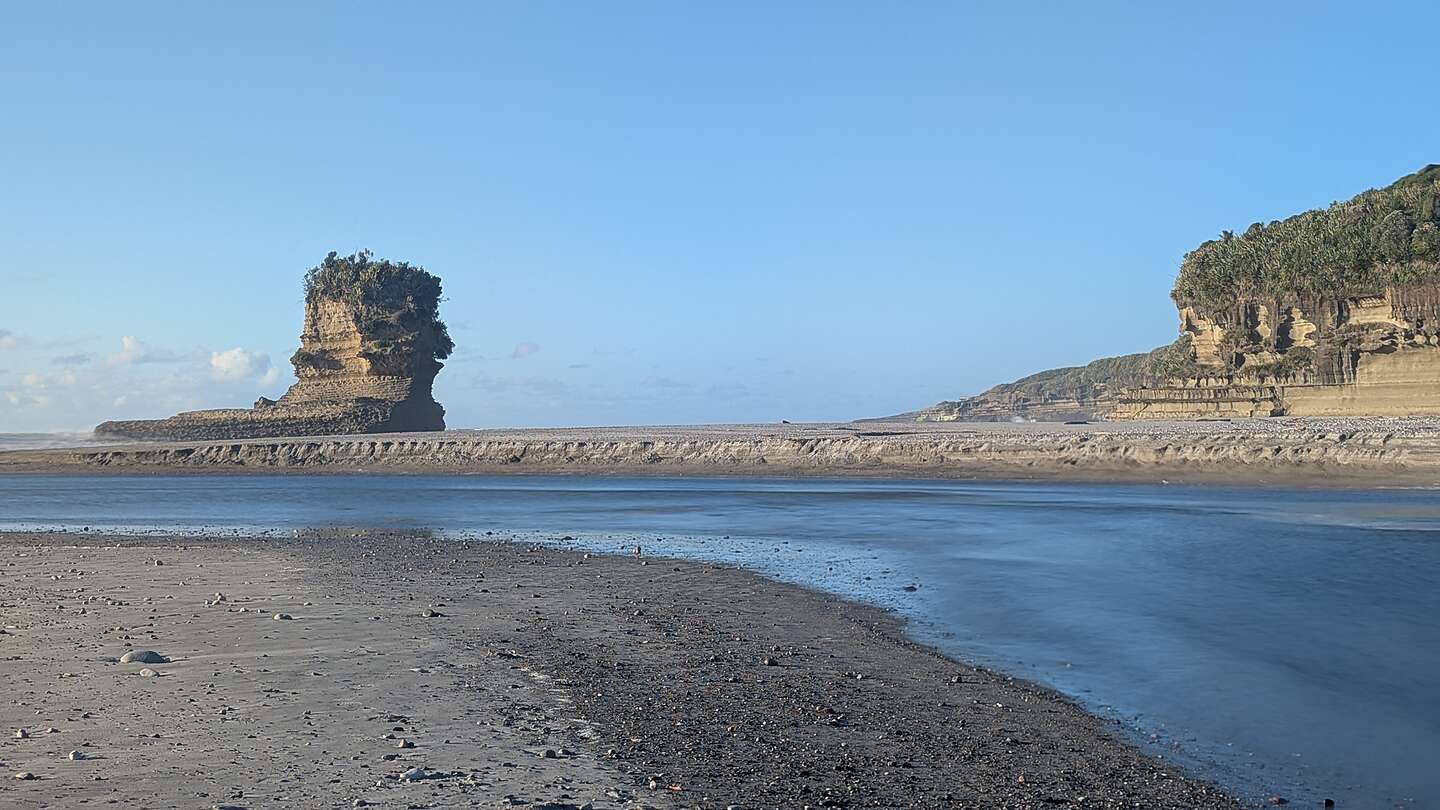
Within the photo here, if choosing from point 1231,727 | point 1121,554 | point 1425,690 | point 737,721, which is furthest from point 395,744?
point 1121,554

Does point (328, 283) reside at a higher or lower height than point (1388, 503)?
higher

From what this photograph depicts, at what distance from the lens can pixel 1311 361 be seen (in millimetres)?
59469

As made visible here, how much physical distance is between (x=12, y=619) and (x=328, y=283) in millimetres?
72096

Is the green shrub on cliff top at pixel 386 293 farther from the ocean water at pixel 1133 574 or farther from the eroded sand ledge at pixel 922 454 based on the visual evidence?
the ocean water at pixel 1133 574

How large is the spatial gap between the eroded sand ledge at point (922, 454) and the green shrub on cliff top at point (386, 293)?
15006 millimetres

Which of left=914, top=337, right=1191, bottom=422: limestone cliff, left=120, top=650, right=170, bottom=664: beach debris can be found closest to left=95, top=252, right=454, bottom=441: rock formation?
left=914, top=337, right=1191, bottom=422: limestone cliff

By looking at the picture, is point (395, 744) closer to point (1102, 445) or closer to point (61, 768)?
point (61, 768)

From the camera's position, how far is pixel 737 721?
7.87m

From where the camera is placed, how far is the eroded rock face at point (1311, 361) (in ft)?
174

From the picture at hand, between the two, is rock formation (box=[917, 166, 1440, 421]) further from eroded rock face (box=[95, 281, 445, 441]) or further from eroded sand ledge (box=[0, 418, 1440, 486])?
eroded rock face (box=[95, 281, 445, 441])

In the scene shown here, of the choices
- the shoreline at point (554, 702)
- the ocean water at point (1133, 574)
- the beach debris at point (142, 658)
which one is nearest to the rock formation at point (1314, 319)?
the ocean water at point (1133, 574)

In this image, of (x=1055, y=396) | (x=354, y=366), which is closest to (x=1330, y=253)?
(x=354, y=366)

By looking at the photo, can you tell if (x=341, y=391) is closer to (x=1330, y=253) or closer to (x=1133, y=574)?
(x=1330, y=253)

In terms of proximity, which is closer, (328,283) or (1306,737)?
(1306,737)
